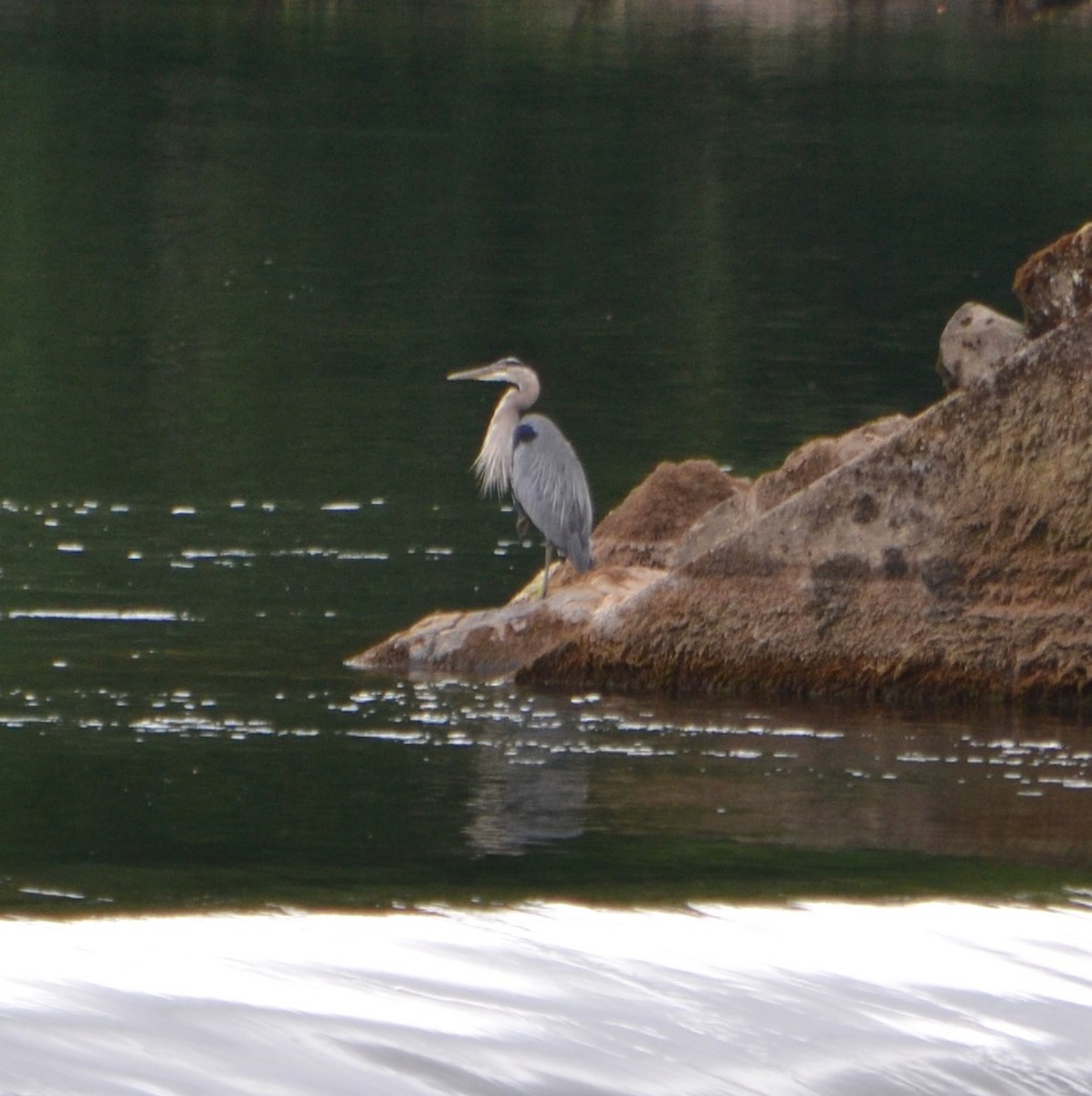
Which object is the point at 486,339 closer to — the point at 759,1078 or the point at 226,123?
the point at 759,1078

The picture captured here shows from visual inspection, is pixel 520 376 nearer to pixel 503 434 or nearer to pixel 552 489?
pixel 503 434

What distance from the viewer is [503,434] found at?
14172 millimetres

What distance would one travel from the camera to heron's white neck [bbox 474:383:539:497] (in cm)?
1405

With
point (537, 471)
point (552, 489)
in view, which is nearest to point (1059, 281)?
A: point (552, 489)

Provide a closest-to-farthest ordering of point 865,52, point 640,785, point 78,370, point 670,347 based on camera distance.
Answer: point 640,785 < point 78,370 < point 670,347 < point 865,52

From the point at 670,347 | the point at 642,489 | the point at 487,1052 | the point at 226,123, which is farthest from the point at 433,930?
the point at 226,123

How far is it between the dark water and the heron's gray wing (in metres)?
0.74

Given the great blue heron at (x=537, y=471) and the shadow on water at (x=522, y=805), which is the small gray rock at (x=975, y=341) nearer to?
the great blue heron at (x=537, y=471)

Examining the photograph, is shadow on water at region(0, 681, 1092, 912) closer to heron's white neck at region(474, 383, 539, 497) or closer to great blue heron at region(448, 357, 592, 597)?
great blue heron at region(448, 357, 592, 597)

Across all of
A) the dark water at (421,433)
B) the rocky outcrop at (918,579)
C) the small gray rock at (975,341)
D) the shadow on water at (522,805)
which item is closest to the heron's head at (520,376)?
the dark water at (421,433)

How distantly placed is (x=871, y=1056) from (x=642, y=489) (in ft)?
23.5

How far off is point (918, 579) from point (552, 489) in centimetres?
236

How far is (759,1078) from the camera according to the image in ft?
21.2

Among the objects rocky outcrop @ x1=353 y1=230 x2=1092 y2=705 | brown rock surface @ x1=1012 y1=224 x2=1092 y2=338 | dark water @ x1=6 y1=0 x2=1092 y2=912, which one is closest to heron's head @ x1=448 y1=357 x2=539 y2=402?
dark water @ x1=6 y1=0 x2=1092 y2=912
